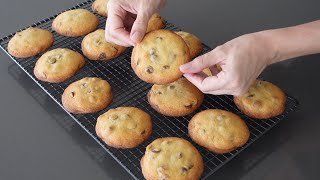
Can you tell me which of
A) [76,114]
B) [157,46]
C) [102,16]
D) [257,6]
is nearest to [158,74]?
[157,46]

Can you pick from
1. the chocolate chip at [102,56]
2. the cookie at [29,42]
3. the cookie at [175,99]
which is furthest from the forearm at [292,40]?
the cookie at [29,42]

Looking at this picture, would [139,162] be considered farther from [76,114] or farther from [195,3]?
[195,3]

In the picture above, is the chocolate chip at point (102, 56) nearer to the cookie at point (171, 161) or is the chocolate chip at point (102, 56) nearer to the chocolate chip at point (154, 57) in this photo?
the chocolate chip at point (154, 57)

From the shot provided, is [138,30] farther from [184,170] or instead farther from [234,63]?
[184,170]

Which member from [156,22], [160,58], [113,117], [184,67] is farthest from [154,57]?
[156,22]

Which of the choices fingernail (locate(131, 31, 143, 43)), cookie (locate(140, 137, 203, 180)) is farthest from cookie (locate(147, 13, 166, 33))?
cookie (locate(140, 137, 203, 180))

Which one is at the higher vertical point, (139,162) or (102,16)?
(102,16)

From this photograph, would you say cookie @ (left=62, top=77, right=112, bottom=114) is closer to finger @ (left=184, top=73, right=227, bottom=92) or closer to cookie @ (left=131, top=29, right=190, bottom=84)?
cookie @ (left=131, top=29, right=190, bottom=84)
